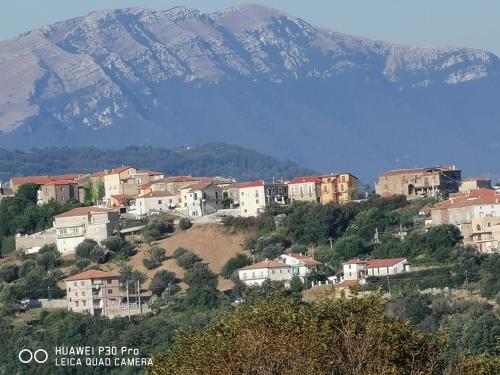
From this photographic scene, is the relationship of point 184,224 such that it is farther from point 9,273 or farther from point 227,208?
point 9,273

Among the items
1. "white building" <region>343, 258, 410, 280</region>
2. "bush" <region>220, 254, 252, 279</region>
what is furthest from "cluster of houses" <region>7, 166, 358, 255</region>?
"white building" <region>343, 258, 410, 280</region>

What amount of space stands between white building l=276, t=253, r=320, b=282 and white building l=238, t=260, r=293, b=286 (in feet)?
0.86

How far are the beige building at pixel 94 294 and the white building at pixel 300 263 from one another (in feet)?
21.0

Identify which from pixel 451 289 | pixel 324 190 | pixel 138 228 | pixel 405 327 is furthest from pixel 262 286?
pixel 405 327

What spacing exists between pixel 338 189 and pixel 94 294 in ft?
63.2

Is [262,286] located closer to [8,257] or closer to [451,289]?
[451,289]

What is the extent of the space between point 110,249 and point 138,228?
3693 mm

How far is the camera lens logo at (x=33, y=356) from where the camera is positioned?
218 feet

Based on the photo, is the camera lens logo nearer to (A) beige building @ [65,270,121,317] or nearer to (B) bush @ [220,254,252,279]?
(A) beige building @ [65,270,121,317]

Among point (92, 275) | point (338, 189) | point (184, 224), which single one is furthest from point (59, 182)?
point (92, 275)

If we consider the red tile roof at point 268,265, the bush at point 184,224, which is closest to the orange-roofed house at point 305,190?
the bush at point 184,224

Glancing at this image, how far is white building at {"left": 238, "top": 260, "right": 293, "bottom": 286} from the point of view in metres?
77.1

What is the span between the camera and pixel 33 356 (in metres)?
66.9

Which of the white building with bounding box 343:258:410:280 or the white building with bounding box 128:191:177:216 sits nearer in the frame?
the white building with bounding box 343:258:410:280
